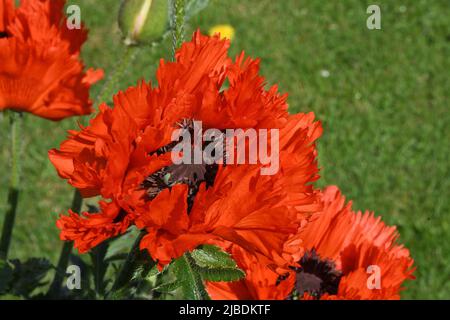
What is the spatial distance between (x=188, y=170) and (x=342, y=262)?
392 millimetres

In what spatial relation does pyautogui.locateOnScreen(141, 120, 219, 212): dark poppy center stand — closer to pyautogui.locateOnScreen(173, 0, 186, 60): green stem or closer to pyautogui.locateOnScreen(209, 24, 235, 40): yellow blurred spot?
pyautogui.locateOnScreen(173, 0, 186, 60): green stem

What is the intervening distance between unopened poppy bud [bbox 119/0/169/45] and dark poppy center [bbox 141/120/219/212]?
1.08 ft

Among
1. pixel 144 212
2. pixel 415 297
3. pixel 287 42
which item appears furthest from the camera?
pixel 287 42

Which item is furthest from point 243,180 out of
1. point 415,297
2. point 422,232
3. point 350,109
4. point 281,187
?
point 350,109

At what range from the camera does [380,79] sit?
323 cm

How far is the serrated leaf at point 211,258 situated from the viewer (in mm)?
774

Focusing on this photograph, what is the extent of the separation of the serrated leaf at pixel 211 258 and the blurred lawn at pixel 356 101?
72.4 inches

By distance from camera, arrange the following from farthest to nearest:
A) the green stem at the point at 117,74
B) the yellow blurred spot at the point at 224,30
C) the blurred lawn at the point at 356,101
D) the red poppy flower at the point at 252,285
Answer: the yellow blurred spot at the point at 224,30
the blurred lawn at the point at 356,101
the green stem at the point at 117,74
the red poppy flower at the point at 252,285

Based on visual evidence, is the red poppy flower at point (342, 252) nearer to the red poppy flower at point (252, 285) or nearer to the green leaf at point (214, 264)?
the red poppy flower at point (252, 285)

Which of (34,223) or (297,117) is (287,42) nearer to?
(34,223)

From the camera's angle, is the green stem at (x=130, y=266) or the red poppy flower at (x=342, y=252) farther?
the red poppy flower at (x=342, y=252)

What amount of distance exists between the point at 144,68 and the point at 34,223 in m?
0.90

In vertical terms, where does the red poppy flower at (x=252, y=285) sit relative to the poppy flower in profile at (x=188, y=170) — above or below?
below

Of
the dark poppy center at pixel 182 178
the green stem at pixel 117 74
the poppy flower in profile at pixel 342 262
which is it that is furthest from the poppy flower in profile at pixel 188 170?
→ the green stem at pixel 117 74
